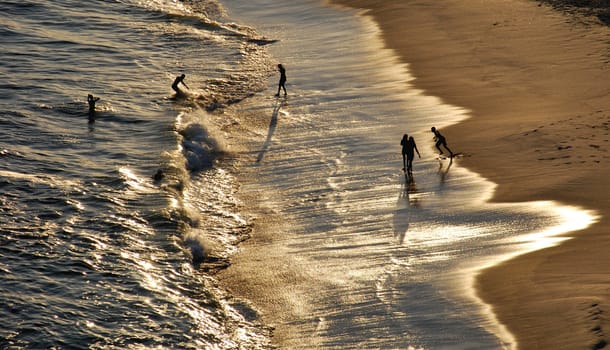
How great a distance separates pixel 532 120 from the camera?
2386 centimetres

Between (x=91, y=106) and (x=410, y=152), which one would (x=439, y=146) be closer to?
(x=410, y=152)

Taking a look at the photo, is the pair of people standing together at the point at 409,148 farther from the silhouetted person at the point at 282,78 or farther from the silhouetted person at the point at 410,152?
the silhouetted person at the point at 282,78

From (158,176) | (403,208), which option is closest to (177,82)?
(158,176)

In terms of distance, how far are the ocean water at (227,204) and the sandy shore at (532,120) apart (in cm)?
59

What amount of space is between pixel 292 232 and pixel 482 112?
875 centimetres

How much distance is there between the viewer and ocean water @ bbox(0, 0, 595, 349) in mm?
15211

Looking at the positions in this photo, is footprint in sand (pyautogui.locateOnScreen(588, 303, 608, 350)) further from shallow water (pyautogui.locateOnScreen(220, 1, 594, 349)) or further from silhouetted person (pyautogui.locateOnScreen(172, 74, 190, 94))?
silhouetted person (pyautogui.locateOnScreen(172, 74, 190, 94))

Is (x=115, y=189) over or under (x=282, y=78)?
under

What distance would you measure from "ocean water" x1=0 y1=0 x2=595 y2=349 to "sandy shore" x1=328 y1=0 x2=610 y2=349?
589 millimetres

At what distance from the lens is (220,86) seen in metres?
31.1

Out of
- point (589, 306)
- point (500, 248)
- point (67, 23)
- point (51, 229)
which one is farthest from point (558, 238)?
point (67, 23)

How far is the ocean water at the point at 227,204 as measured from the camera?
49.9 feet

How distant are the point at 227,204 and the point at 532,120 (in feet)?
27.7

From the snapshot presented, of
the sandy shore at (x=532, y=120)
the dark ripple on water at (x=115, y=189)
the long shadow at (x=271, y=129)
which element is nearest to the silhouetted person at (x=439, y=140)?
the sandy shore at (x=532, y=120)
